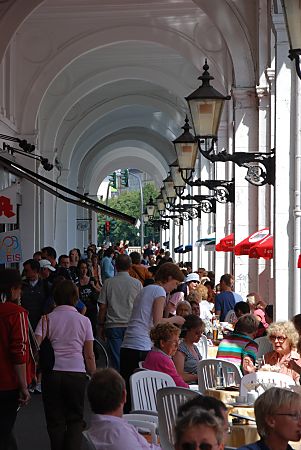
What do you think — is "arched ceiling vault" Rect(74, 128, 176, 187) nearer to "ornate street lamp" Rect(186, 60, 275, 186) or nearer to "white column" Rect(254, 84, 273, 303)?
"white column" Rect(254, 84, 273, 303)

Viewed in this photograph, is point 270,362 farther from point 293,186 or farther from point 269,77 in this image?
point 269,77

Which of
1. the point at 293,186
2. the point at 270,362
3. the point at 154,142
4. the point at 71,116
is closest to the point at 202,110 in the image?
the point at 293,186

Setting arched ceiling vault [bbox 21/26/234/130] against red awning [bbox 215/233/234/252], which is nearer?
red awning [bbox 215/233/234/252]

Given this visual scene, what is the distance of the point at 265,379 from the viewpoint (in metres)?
8.80

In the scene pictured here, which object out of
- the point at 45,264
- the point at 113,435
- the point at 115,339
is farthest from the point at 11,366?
the point at 45,264

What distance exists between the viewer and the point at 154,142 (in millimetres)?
52656

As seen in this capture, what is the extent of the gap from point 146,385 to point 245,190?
924 centimetres

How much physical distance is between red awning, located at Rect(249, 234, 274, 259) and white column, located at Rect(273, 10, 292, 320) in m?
0.81

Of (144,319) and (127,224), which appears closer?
(144,319)

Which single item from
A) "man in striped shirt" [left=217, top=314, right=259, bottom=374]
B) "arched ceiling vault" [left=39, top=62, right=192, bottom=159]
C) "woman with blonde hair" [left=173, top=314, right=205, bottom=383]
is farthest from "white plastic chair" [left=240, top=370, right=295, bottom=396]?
"arched ceiling vault" [left=39, top=62, right=192, bottom=159]

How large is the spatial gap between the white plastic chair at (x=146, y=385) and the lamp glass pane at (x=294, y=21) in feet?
10.3

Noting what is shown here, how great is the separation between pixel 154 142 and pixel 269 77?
36.8m

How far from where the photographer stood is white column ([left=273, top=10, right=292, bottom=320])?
42.0 ft

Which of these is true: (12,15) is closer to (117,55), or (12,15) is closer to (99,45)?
(99,45)
